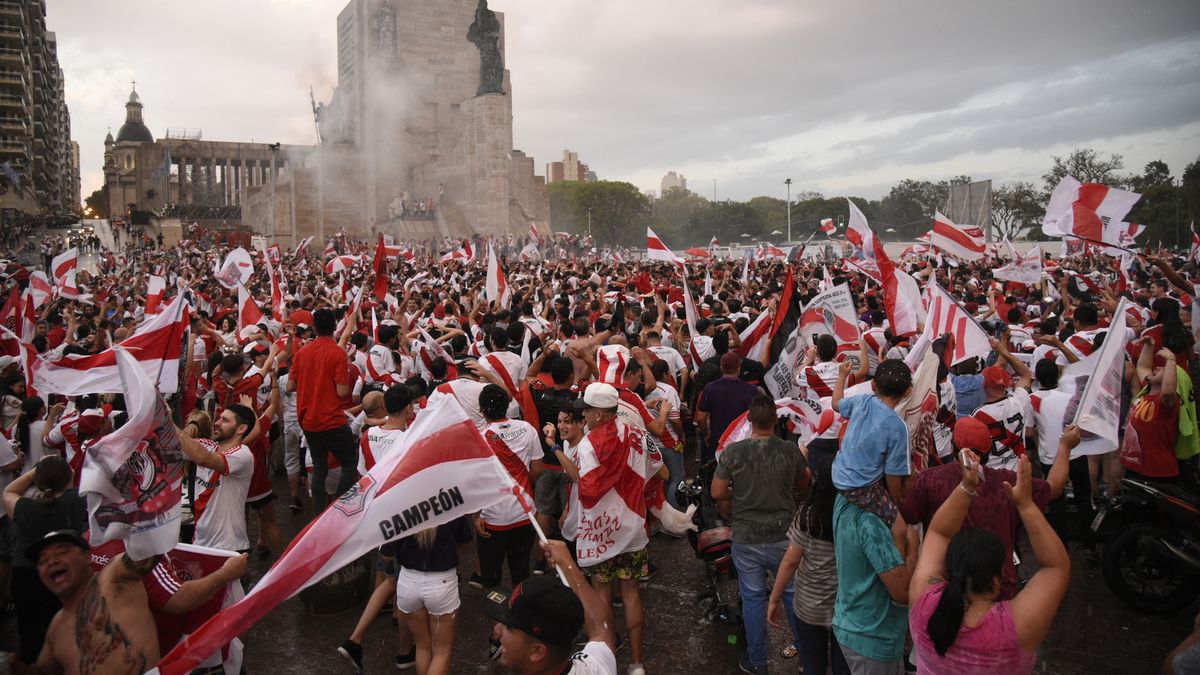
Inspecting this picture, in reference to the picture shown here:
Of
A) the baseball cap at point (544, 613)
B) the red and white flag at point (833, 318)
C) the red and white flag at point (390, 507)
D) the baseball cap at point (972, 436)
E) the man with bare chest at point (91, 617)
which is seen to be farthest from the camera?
the red and white flag at point (833, 318)

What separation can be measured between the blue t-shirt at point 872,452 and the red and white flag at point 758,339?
4397mm

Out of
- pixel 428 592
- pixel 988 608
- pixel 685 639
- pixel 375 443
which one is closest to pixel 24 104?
pixel 375 443

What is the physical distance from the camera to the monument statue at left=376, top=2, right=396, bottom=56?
58125 millimetres

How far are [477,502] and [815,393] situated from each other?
11.4 feet

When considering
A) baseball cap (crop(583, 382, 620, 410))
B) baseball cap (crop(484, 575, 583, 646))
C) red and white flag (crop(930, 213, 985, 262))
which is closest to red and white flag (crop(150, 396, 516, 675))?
baseball cap (crop(484, 575, 583, 646))

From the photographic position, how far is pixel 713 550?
17.1 feet

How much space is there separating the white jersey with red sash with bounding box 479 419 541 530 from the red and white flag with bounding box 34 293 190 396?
222 cm

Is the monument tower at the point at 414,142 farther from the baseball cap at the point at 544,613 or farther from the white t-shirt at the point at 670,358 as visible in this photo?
the baseball cap at the point at 544,613

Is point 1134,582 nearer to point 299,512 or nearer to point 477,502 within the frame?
point 477,502

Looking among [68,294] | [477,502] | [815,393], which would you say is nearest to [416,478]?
[477,502]

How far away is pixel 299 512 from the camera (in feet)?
26.1

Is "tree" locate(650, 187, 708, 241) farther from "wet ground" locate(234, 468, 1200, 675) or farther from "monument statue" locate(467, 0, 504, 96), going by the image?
"wet ground" locate(234, 468, 1200, 675)

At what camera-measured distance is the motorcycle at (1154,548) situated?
17.0 feet

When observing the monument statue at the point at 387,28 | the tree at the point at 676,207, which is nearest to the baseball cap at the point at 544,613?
the monument statue at the point at 387,28
